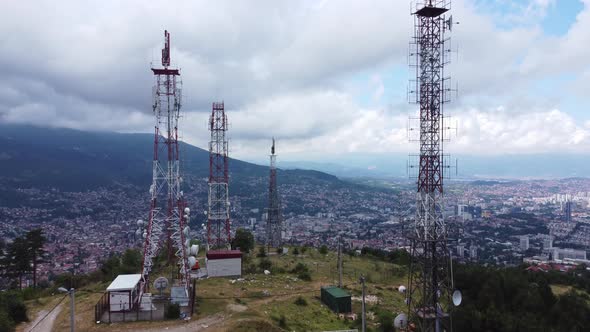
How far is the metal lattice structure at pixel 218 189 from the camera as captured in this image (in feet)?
91.5

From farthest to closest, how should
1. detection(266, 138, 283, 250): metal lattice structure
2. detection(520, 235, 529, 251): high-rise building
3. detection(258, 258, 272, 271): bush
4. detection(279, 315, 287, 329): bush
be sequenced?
1. detection(520, 235, 529, 251): high-rise building
2. detection(266, 138, 283, 250): metal lattice structure
3. detection(258, 258, 272, 271): bush
4. detection(279, 315, 287, 329): bush

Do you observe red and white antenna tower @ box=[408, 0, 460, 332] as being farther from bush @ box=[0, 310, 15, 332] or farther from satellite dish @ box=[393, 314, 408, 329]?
bush @ box=[0, 310, 15, 332]

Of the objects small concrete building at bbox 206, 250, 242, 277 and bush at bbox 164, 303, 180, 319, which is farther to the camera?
small concrete building at bbox 206, 250, 242, 277

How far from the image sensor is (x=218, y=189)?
28.6 m

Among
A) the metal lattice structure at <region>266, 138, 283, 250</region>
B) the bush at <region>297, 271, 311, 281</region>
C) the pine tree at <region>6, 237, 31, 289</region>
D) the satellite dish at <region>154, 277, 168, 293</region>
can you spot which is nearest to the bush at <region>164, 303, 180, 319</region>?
the satellite dish at <region>154, 277, 168, 293</region>

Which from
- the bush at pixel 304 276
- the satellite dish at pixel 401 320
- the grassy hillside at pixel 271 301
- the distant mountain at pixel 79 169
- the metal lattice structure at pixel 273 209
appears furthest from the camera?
the distant mountain at pixel 79 169

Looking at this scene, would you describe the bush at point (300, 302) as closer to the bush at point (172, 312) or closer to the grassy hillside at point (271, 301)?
the grassy hillside at point (271, 301)

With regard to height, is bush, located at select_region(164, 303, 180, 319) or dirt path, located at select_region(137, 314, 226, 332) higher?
bush, located at select_region(164, 303, 180, 319)

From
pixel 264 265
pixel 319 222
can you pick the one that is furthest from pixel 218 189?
pixel 319 222

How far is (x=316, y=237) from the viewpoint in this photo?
77.5 m

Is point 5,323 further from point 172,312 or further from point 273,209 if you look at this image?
point 273,209

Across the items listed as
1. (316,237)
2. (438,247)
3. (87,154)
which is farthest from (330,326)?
(87,154)

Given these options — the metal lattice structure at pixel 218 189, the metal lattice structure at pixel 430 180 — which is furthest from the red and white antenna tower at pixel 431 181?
the metal lattice structure at pixel 218 189

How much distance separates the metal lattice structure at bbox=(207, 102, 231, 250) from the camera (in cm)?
2788
